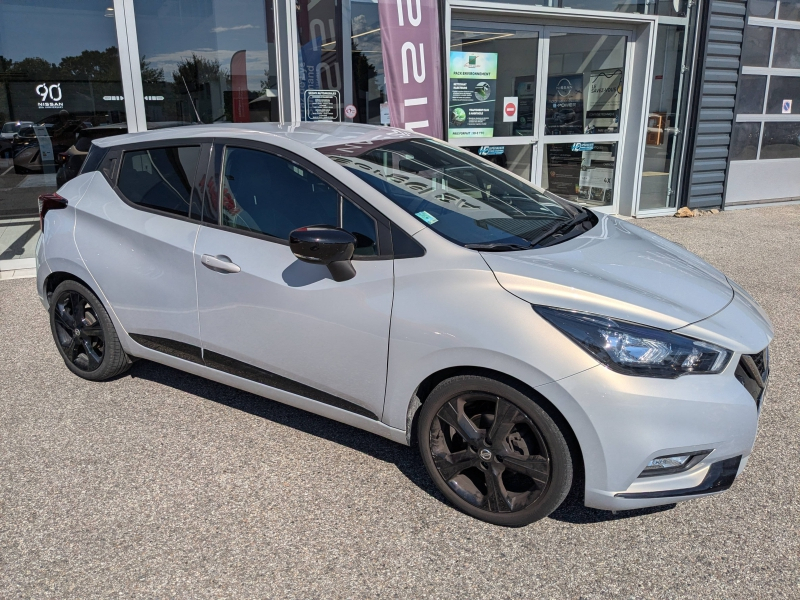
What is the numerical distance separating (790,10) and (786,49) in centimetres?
57

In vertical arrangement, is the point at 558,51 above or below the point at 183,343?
above

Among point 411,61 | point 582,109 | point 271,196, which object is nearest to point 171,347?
point 271,196

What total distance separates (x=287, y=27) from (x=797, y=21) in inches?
321

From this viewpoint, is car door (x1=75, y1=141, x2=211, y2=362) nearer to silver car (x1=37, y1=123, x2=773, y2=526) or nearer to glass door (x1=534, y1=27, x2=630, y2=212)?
silver car (x1=37, y1=123, x2=773, y2=526)

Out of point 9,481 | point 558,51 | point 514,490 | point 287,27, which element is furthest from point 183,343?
point 558,51

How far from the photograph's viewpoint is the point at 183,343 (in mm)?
3451

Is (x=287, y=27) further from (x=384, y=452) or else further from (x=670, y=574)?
(x=670, y=574)

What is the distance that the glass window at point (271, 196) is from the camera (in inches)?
118

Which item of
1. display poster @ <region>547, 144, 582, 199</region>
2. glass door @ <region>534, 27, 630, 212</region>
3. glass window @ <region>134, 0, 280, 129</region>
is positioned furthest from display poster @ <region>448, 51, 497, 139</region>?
glass window @ <region>134, 0, 280, 129</region>

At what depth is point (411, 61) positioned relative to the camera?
7125mm

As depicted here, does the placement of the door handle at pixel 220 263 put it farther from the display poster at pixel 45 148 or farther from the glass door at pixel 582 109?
the glass door at pixel 582 109

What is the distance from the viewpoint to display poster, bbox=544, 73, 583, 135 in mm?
9000

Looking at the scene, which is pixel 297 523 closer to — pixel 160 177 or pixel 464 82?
pixel 160 177

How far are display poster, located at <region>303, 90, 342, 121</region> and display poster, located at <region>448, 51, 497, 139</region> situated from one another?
1.59m
